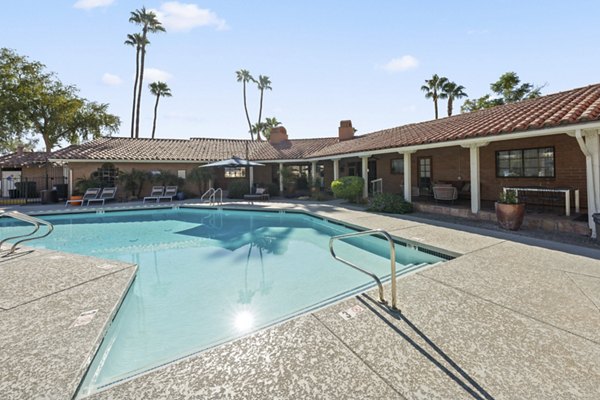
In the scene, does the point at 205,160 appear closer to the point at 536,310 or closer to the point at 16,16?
the point at 16,16

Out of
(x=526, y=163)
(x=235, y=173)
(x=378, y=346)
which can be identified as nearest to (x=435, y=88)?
(x=526, y=163)

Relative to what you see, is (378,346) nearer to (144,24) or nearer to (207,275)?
(207,275)

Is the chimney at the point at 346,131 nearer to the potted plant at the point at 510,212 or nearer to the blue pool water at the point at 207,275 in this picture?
the blue pool water at the point at 207,275

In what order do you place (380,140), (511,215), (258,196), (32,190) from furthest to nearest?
(32,190) < (258,196) < (380,140) < (511,215)

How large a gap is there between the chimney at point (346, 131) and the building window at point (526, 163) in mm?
13434

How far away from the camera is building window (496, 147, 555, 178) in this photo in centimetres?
1134

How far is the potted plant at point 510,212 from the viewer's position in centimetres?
838

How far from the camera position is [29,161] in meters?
23.3

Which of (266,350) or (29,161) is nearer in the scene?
(266,350)

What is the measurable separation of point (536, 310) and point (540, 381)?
5.13 feet

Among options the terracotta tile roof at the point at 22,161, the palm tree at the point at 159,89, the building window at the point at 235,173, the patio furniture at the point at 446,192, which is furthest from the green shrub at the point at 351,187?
the palm tree at the point at 159,89

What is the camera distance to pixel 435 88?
33.1m

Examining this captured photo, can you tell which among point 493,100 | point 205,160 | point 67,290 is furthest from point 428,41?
point 493,100

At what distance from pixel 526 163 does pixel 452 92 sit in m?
24.0
